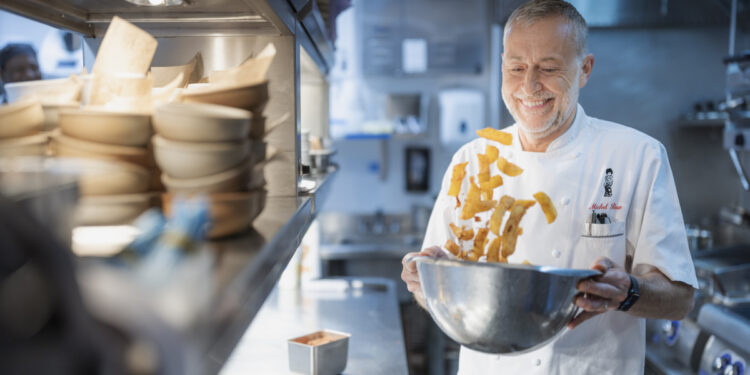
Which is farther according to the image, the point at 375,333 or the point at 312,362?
the point at 375,333

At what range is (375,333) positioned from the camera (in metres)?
2.40

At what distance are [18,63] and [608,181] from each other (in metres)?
1.82

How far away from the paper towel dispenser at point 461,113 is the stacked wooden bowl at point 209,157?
4037 mm

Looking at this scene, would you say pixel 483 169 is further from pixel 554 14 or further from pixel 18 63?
pixel 18 63

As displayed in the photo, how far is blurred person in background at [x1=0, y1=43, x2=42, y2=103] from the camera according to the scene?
70.3 inches

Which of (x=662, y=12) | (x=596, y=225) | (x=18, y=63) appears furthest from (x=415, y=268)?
(x=662, y=12)

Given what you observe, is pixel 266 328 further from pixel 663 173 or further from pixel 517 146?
pixel 663 173

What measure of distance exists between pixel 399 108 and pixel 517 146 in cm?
295

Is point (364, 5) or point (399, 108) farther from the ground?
point (364, 5)

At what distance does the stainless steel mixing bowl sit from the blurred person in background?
1472mm

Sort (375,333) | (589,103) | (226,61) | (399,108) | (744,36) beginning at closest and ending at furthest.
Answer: (226,61), (375,333), (744,36), (589,103), (399,108)

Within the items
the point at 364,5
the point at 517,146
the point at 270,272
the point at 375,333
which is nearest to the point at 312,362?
the point at 375,333

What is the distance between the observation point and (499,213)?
1640 mm

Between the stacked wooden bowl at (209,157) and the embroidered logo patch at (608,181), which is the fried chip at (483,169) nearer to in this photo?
the embroidered logo patch at (608,181)
